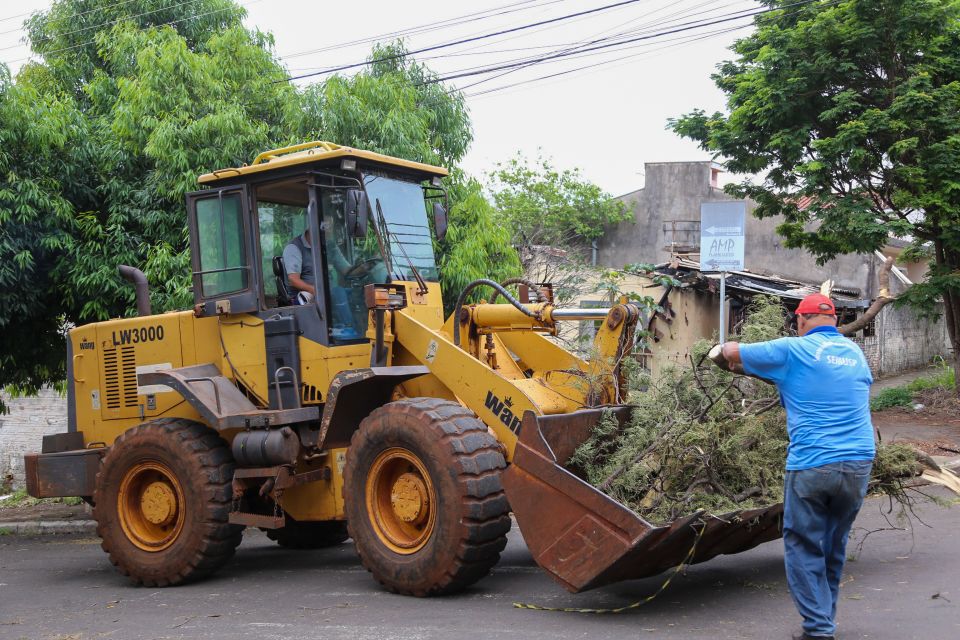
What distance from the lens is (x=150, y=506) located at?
8.42m

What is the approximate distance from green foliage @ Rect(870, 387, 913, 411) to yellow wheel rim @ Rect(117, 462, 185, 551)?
12.8 meters

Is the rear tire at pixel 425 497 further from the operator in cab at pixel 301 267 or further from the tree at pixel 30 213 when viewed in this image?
the tree at pixel 30 213

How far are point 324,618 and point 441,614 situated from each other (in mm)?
798

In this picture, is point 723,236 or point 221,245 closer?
point 221,245

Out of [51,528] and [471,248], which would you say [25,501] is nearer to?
[51,528]

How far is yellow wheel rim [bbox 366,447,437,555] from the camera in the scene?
691cm

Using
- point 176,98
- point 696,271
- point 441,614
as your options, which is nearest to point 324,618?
point 441,614

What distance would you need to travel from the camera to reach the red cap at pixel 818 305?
18.7 feet

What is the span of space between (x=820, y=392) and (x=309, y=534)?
5840 mm

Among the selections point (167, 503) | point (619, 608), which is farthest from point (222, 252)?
point (619, 608)

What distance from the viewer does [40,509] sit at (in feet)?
46.7

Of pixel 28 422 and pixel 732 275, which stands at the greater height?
pixel 732 275

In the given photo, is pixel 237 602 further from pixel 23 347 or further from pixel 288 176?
pixel 23 347

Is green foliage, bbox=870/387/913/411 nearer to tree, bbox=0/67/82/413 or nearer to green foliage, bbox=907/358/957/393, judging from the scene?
green foliage, bbox=907/358/957/393
